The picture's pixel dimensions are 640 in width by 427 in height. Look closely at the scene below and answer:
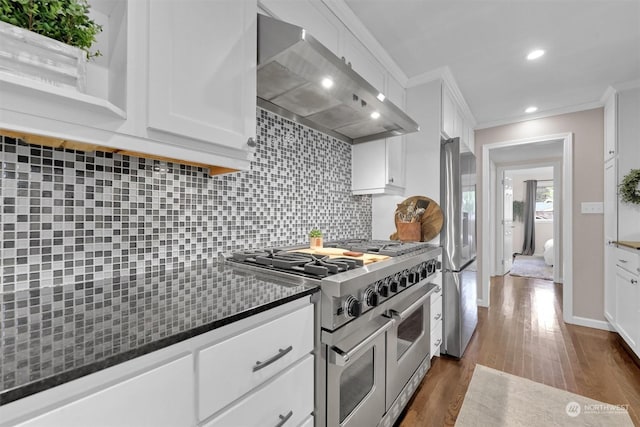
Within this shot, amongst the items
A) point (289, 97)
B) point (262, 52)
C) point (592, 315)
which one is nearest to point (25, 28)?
point (262, 52)

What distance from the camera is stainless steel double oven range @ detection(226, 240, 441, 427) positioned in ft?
3.31

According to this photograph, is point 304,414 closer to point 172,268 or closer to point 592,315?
point 172,268

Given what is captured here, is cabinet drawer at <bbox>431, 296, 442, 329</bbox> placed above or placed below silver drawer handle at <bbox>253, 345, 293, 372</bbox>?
below

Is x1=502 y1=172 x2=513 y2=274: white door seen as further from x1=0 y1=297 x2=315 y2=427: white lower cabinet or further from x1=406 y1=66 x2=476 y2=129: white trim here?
x1=0 y1=297 x2=315 y2=427: white lower cabinet

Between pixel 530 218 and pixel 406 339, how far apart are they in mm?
8409

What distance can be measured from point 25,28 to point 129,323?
2.65 feet

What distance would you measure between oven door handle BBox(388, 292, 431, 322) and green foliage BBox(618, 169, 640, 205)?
2471mm

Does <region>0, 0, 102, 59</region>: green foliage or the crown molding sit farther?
the crown molding

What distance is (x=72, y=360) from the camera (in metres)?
0.48

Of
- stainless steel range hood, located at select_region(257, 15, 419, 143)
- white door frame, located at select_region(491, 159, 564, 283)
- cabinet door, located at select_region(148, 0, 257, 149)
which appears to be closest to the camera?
cabinet door, located at select_region(148, 0, 257, 149)

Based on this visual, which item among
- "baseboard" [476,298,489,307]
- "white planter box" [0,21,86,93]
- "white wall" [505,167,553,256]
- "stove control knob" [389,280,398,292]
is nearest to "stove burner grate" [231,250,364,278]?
"stove control knob" [389,280,398,292]

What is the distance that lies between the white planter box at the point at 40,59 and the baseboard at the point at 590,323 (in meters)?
4.58

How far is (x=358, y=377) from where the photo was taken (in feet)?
3.97

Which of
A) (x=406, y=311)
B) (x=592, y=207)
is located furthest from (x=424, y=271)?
(x=592, y=207)
